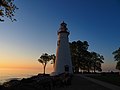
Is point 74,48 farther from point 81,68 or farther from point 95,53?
point 95,53

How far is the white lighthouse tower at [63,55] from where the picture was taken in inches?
2012

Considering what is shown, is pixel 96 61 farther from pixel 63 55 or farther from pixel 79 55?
pixel 63 55

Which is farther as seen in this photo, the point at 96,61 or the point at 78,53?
the point at 96,61

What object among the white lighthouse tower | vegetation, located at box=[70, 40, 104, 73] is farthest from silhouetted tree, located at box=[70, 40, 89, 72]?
the white lighthouse tower

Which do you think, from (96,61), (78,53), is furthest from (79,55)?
(96,61)

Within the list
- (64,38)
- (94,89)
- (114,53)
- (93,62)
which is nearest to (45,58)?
(93,62)

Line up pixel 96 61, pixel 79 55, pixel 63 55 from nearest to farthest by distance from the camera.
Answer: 1. pixel 63 55
2. pixel 79 55
3. pixel 96 61

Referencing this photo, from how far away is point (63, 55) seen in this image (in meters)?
51.4

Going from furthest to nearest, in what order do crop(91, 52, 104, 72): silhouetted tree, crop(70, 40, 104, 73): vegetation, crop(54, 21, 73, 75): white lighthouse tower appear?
crop(91, 52, 104, 72): silhouetted tree < crop(70, 40, 104, 73): vegetation < crop(54, 21, 73, 75): white lighthouse tower

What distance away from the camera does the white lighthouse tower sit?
51094 mm

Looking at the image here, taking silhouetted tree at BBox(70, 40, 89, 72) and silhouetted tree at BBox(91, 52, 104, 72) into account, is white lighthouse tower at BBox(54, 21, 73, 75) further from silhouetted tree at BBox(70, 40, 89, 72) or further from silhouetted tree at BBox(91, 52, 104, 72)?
silhouetted tree at BBox(91, 52, 104, 72)

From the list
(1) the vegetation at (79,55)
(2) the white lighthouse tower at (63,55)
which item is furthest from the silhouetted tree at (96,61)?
(2) the white lighthouse tower at (63,55)

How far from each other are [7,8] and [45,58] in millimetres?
77558

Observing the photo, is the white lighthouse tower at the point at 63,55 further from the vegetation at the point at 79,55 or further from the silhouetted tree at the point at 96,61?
the silhouetted tree at the point at 96,61
